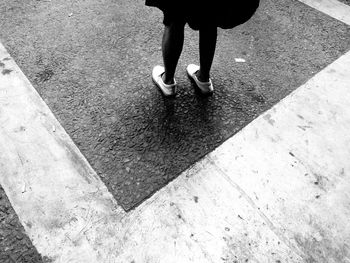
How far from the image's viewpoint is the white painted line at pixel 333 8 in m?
3.12

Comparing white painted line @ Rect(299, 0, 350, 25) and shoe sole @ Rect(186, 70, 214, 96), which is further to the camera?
white painted line @ Rect(299, 0, 350, 25)

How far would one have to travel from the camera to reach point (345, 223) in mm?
1651

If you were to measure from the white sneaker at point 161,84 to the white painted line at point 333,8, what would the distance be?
2.08 m

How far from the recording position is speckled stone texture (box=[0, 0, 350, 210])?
75.6 inches

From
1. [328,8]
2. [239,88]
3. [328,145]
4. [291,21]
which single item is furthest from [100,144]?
[328,8]

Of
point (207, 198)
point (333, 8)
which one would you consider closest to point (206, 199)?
point (207, 198)

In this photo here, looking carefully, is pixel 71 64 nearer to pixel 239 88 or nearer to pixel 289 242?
pixel 239 88

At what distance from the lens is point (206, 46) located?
1967mm

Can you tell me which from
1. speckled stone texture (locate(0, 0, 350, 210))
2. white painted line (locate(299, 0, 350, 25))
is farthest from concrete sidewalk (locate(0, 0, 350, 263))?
white painted line (locate(299, 0, 350, 25))

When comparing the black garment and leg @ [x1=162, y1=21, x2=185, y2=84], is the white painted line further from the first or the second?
leg @ [x1=162, y1=21, x2=185, y2=84]

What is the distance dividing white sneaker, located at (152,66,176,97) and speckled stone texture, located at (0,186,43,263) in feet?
4.12

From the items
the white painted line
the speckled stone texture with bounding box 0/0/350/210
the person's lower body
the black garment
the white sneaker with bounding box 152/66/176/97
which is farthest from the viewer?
the white painted line

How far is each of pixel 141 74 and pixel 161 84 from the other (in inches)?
11.0

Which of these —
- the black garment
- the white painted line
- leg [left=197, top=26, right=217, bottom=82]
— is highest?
the black garment
